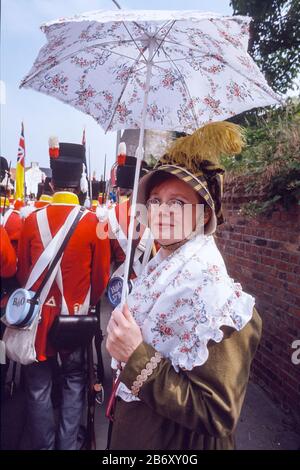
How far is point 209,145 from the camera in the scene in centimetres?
160

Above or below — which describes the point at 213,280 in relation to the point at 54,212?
below

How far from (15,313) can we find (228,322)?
179 cm

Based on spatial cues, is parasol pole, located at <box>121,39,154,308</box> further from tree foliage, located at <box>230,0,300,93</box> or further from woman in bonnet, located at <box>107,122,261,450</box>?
tree foliage, located at <box>230,0,300,93</box>

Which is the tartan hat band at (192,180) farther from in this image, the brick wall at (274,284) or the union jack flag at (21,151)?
the union jack flag at (21,151)

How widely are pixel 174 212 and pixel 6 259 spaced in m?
1.75

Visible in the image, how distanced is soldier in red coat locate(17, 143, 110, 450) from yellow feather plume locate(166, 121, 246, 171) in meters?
1.41

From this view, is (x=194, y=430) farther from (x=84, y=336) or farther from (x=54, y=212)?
(x=54, y=212)

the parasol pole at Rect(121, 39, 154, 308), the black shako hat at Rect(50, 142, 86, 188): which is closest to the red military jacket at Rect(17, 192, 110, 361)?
the black shako hat at Rect(50, 142, 86, 188)

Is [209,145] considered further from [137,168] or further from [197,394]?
[197,394]

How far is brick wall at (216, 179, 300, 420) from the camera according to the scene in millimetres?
3291

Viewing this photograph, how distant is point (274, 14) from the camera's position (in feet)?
30.8

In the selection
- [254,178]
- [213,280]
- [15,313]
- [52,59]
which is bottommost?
[15,313]

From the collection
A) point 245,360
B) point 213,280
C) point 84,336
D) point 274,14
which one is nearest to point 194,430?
point 245,360

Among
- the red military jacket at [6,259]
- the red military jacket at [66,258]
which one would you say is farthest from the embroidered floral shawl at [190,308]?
the red military jacket at [6,259]
